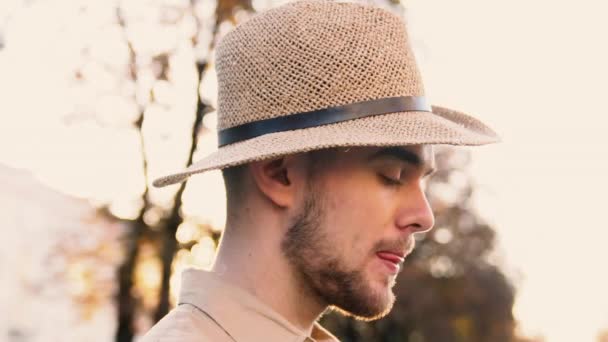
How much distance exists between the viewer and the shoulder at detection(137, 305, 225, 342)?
93.5 inches

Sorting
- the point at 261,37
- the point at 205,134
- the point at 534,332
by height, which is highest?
the point at 261,37

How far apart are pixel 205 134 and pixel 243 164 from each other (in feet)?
38.7

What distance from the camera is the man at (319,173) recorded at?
2.56 m

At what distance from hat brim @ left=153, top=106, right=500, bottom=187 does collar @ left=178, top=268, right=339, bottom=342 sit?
A: 1.01ft

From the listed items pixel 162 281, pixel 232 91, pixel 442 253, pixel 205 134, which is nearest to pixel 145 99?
pixel 205 134

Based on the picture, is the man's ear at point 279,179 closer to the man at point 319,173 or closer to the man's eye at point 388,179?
the man at point 319,173

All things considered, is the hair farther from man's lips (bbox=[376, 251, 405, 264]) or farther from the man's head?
man's lips (bbox=[376, 251, 405, 264])

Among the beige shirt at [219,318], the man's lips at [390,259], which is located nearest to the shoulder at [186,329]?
the beige shirt at [219,318]

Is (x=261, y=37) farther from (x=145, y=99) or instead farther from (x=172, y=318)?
(x=145, y=99)

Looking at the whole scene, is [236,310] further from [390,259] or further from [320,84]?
[320,84]

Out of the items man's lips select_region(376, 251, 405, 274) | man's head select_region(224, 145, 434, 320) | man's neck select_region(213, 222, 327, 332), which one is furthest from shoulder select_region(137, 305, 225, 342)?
man's lips select_region(376, 251, 405, 274)

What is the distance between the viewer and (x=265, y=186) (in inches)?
104

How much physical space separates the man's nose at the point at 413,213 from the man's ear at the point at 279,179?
30cm

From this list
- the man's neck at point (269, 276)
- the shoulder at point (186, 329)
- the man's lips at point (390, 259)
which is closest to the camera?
the shoulder at point (186, 329)
